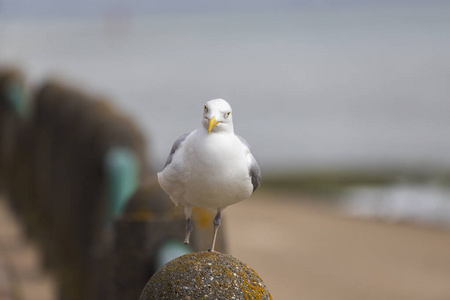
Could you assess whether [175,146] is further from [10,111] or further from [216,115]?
[10,111]

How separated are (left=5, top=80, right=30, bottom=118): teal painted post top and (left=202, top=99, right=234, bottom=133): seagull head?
835 cm

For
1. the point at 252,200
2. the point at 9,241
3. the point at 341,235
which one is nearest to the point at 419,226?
the point at 341,235

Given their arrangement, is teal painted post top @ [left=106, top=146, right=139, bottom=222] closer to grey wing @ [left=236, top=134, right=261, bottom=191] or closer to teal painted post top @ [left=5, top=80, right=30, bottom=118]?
teal painted post top @ [left=5, top=80, right=30, bottom=118]

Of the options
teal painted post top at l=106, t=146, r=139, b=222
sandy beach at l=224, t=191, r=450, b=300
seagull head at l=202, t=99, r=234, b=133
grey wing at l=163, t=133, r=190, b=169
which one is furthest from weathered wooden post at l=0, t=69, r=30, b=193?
seagull head at l=202, t=99, r=234, b=133

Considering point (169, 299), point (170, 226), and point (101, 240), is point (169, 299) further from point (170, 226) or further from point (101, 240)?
point (101, 240)

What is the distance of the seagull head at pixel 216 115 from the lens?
3.81 m

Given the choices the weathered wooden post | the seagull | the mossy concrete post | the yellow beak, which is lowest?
the mossy concrete post

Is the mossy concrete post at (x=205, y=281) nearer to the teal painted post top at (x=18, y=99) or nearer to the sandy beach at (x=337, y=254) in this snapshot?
the teal painted post top at (x=18, y=99)

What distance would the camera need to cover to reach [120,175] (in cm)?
828

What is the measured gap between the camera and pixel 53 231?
34.2ft

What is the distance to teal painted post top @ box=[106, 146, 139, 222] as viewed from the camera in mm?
8312

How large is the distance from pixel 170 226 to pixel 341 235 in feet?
51.6

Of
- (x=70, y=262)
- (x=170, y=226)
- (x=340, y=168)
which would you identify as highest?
(x=340, y=168)

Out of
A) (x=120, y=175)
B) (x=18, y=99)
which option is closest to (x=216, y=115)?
(x=120, y=175)
